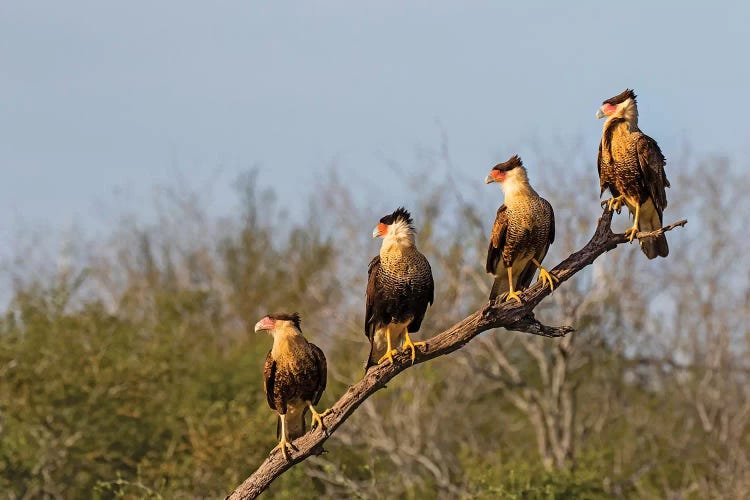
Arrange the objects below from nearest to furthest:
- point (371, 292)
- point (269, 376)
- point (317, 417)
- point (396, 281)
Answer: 1. point (317, 417)
2. point (396, 281)
3. point (371, 292)
4. point (269, 376)

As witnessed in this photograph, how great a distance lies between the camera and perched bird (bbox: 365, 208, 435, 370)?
7.98 meters

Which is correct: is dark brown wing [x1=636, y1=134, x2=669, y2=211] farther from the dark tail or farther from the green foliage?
the green foliage

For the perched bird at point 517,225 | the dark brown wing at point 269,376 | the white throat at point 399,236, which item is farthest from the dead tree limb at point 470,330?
the white throat at point 399,236

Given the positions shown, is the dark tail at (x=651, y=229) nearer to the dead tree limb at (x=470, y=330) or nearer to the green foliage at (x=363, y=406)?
the dead tree limb at (x=470, y=330)

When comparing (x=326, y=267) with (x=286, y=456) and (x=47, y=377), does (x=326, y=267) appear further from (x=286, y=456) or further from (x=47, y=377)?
(x=286, y=456)

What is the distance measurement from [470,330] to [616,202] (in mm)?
1605

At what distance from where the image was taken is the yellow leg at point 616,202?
816cm

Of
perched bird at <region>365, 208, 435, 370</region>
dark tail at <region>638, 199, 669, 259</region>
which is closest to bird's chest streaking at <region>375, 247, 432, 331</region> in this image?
perched bird at <region>365, 208, 435, 370</region>

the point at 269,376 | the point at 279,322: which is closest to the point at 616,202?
the point at 279,322

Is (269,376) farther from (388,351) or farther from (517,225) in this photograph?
(517,225)

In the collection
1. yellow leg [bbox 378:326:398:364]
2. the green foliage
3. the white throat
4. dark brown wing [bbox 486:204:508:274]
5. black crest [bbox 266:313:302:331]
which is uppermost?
the green foliage

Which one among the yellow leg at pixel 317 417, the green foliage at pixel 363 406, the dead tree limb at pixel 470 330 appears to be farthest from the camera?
the green foliage at pixel 363 406

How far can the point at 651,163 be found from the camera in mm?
8109

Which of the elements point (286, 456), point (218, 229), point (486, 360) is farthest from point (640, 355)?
point (286, 456)
